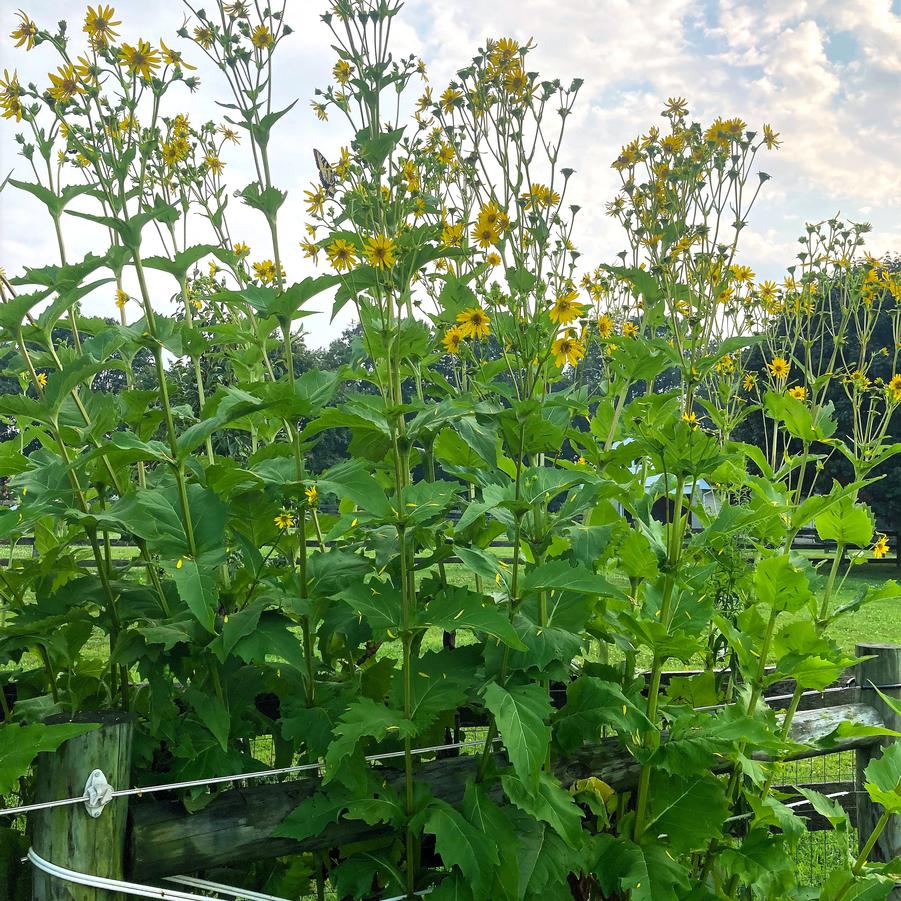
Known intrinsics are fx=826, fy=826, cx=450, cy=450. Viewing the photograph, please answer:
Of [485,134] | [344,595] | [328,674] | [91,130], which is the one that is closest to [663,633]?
[344,595]

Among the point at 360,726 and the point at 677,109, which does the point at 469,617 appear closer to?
the point at 360,726

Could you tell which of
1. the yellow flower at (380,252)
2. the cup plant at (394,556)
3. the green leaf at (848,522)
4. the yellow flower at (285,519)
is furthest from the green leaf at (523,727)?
the green leaf at (848,522)

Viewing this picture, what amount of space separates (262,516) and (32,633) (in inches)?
22.8

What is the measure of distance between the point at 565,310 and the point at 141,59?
131 centimetres

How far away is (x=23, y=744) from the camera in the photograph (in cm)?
150

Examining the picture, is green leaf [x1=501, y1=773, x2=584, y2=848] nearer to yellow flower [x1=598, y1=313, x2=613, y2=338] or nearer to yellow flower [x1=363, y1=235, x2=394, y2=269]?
yellow flower [x1=363, y1=235, x2=394, y2=269]

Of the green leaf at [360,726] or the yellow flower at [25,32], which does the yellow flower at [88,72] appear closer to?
the yellow flower at [25,32]

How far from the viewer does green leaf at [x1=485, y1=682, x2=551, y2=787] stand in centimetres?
172

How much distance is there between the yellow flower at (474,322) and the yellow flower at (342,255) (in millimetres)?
448

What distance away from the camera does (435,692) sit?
1.98m

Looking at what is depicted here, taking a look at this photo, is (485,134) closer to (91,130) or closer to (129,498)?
(91,130)

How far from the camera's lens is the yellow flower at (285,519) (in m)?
2.22

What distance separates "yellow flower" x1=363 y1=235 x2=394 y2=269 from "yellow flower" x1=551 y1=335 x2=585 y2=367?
684 millimetres

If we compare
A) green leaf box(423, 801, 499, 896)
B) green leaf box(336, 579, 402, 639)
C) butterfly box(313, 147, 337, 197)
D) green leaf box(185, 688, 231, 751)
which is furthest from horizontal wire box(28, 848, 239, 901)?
butterfly box(313, 147, 337, 197)
